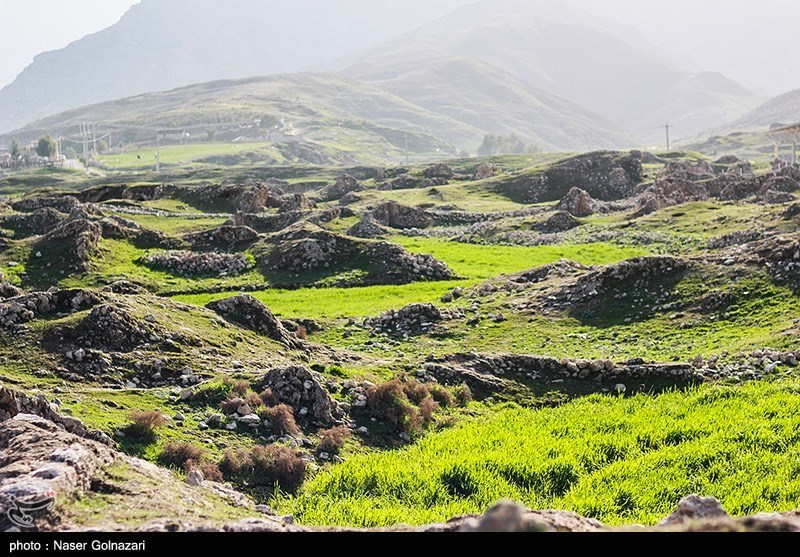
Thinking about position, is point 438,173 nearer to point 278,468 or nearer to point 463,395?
point 463,395

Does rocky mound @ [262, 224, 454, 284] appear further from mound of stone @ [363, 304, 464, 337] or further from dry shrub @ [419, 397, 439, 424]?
dry shrub @ [419, 397, 439, 424]

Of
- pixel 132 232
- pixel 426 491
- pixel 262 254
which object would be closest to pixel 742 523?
pixel 426 491

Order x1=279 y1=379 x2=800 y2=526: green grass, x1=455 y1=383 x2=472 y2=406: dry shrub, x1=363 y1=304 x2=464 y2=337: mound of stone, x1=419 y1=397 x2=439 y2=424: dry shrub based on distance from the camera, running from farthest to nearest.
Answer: x1=363 y1=304 x2=464 y2=337: mound of stone
x1=455 y1=383 x2=472 y2=406: dry shrub
x1=419 y1=397 x2=439 y2=424: dry shrub
x1=279 y1=379 x2=800 y2=526: green grass

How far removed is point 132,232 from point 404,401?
3779cm

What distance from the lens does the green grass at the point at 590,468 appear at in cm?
1169

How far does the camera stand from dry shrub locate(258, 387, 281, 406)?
16734 millimetres

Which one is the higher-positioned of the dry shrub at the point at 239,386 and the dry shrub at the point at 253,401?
the dry shrub at the point at 239,386

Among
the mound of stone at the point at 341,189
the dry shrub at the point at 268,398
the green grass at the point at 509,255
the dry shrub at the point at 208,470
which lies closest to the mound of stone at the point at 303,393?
the dry shrub at the point at 268,398

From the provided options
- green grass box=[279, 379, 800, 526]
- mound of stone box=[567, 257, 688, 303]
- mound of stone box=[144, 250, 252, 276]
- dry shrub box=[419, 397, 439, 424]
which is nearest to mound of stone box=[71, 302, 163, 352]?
dry shrub box=[419, 397, 439, 424]

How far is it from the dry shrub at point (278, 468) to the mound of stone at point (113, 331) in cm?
730

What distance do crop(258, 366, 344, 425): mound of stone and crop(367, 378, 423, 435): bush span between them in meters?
1.03

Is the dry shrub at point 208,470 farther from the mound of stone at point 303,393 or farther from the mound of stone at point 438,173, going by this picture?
the mound of stone at point 438,173

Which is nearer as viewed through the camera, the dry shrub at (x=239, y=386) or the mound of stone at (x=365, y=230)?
the dry shrub at (x=239, y=386)

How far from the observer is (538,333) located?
2814cm
